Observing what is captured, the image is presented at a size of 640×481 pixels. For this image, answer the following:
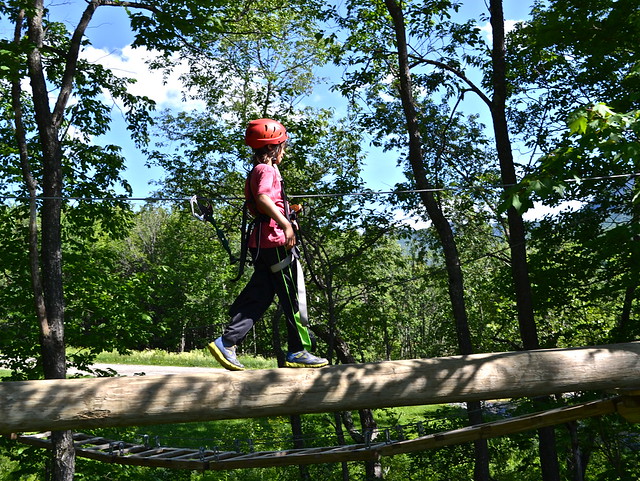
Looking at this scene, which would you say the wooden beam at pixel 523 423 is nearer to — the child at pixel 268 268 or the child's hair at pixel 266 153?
the child at pixel 268 268

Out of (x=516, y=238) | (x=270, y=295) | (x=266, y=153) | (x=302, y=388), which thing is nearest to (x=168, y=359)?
(x=516, y=238)

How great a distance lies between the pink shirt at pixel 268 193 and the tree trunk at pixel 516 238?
569 cm

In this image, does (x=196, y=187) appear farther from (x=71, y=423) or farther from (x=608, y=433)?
(x=71, y=423)

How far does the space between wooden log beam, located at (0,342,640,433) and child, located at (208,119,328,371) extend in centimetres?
24

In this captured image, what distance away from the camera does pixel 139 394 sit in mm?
3014

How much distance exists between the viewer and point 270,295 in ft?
11.4

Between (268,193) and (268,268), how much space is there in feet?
1.51

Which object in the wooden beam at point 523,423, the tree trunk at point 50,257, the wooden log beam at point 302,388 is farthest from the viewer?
the tree trunk at point 50,257

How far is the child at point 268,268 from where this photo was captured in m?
3.31

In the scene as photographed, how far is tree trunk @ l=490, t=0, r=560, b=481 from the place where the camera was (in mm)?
8461

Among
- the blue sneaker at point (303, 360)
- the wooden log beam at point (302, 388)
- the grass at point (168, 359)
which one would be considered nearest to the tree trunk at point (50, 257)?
the wooden log beam at point (302, 388)

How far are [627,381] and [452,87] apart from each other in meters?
7.21

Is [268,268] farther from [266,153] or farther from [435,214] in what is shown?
[435,214]

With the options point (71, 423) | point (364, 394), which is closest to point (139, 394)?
point (71, 423)
